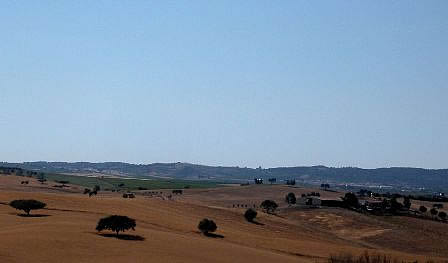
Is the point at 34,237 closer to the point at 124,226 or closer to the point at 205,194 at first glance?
the point at 124,226

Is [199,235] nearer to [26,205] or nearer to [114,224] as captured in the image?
[114,224]

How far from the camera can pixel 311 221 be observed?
351 ft

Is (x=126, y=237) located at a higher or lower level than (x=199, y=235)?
higher

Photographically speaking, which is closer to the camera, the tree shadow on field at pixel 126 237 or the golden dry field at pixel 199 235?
the golden dry field at pixel 199 235

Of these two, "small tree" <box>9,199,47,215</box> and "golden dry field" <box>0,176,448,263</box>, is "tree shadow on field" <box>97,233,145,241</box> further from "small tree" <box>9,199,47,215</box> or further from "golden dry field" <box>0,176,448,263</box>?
"small tree" <box>9,199,47,215</box>

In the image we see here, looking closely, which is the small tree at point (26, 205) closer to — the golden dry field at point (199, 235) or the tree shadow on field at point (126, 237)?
the golden dry field at point (199, 235)

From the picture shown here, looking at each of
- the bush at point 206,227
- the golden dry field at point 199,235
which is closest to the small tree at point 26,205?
the golden dry field at point 199,235

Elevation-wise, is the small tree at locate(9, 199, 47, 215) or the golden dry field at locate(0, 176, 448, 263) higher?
the small tree at locate(9, 199, 47, 215)

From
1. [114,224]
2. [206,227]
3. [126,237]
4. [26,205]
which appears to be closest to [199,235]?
[206,227]

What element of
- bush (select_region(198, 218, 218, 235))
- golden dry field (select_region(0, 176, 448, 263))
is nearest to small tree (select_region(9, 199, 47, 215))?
golden dry field (select_region(0, 176, 448, 263))

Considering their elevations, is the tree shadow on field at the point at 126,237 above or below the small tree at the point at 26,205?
below

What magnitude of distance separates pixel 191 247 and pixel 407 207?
92533 millimetres

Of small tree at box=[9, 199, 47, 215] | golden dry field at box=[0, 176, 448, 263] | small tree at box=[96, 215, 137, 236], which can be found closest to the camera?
golden dry field at box=[0, 176, 448, 263]

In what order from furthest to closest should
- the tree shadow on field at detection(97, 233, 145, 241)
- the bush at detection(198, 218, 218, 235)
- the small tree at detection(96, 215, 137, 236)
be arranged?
1. the bush at detection(198, 218, 218, 235)
2. the small tree at detection(96, 215, 137, 236)
3. the tree shadow on field at detection(97, 233, 145, 241)
